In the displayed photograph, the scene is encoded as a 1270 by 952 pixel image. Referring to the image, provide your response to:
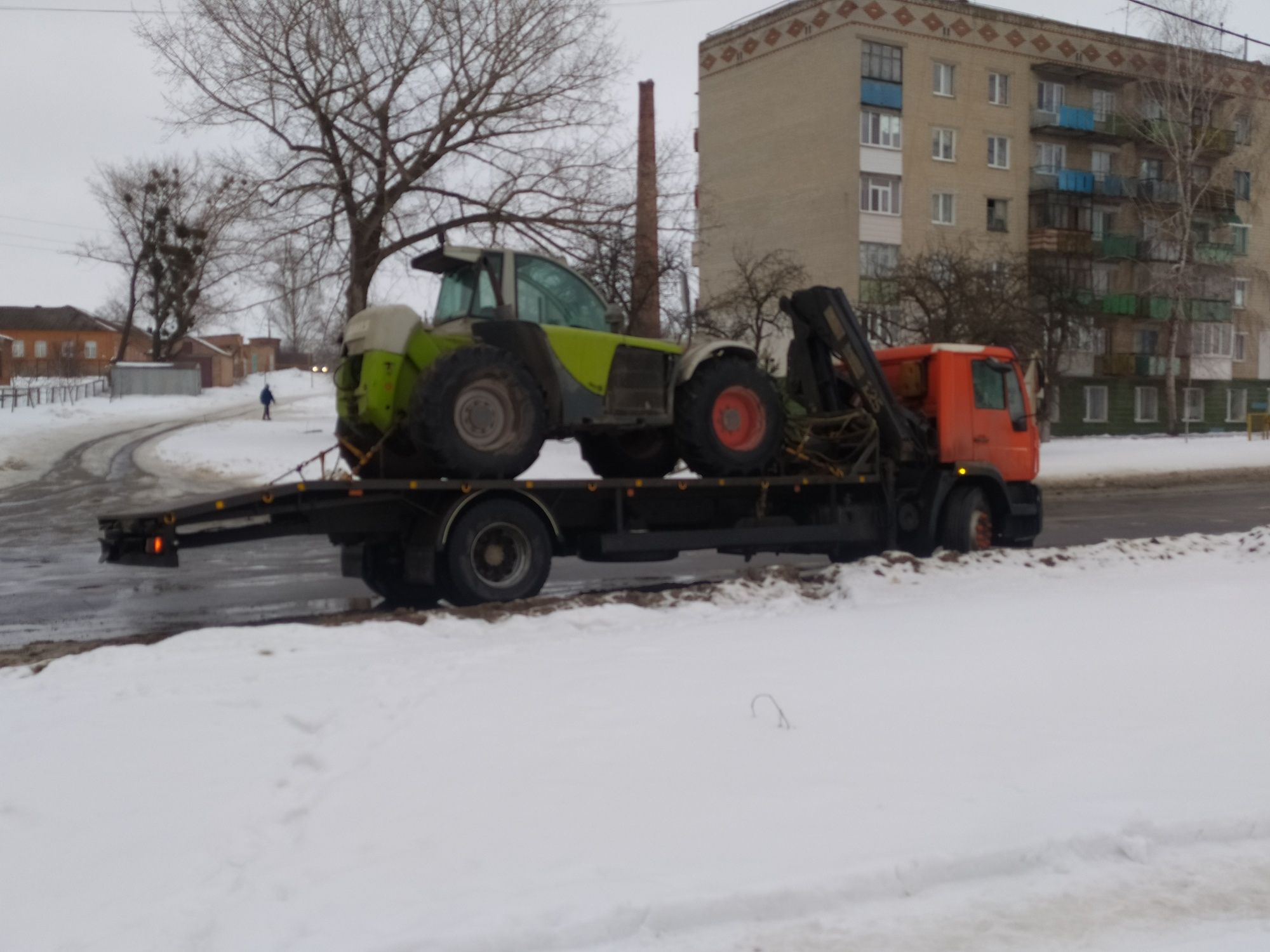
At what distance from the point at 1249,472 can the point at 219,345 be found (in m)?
118

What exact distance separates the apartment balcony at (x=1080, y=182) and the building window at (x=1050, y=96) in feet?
7.13

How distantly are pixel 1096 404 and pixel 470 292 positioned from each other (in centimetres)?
4467

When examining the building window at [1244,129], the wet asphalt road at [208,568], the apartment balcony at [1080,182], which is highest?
the building window at [1244,129]

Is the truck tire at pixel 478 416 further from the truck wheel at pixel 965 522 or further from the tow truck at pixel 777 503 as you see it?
the truck wheel at pixel 965 522

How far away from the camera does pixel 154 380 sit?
67.0m

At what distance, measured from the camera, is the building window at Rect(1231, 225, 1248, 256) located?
180 feet

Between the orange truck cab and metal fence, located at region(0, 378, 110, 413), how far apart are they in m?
39.6

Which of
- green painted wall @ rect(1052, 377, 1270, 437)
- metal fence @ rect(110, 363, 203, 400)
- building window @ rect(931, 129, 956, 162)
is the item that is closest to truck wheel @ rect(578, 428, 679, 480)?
building window @ rect(931, 129, 956, 162)

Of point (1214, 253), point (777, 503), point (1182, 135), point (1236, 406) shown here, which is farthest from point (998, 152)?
point (777, 503)

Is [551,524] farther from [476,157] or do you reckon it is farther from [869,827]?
[476,157]

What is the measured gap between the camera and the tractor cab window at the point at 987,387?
14336mm

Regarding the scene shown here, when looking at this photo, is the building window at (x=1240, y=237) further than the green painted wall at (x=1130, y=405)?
Yes

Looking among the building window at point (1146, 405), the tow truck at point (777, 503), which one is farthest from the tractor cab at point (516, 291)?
the building window at point (1146, 405)

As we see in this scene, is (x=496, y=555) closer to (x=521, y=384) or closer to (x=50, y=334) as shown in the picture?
(x=521, y=384)
